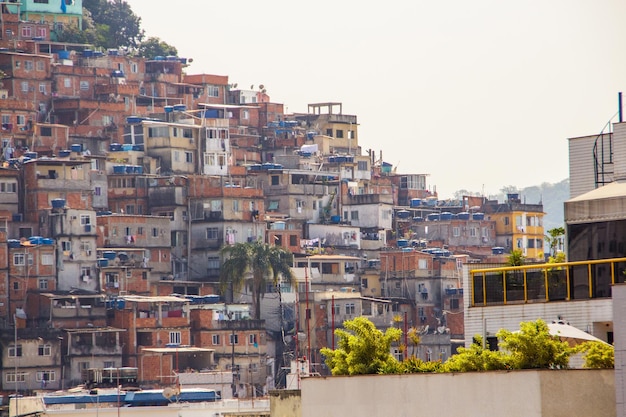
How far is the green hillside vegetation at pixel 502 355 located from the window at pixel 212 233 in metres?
84.4

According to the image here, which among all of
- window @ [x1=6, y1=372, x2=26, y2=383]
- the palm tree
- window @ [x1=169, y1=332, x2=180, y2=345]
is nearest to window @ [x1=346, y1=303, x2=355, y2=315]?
the palm tree

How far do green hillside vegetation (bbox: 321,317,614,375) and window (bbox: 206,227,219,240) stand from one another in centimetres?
8435

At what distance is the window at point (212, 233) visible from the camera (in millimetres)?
115963

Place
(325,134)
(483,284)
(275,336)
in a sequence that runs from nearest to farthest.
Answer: (483,284) < (275,336) < (325,134)

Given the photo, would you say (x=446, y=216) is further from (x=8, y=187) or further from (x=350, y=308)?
(x=8, y=187)

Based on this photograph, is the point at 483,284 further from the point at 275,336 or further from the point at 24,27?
the point at 24,27

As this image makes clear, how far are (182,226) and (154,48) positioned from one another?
37705 mm

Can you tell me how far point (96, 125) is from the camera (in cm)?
12694

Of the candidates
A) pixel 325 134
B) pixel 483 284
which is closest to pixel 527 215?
pixel 325 134

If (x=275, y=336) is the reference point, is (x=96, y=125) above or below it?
above

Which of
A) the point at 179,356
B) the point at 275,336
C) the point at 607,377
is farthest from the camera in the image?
the point at 275,336

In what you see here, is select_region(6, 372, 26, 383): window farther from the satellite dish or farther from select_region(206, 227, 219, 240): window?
select_region(206, 227, 219, 240): window

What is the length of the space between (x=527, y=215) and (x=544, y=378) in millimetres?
116479

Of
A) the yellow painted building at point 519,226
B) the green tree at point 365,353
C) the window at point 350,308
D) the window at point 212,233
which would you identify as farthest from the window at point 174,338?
the green tree at point 365,353
